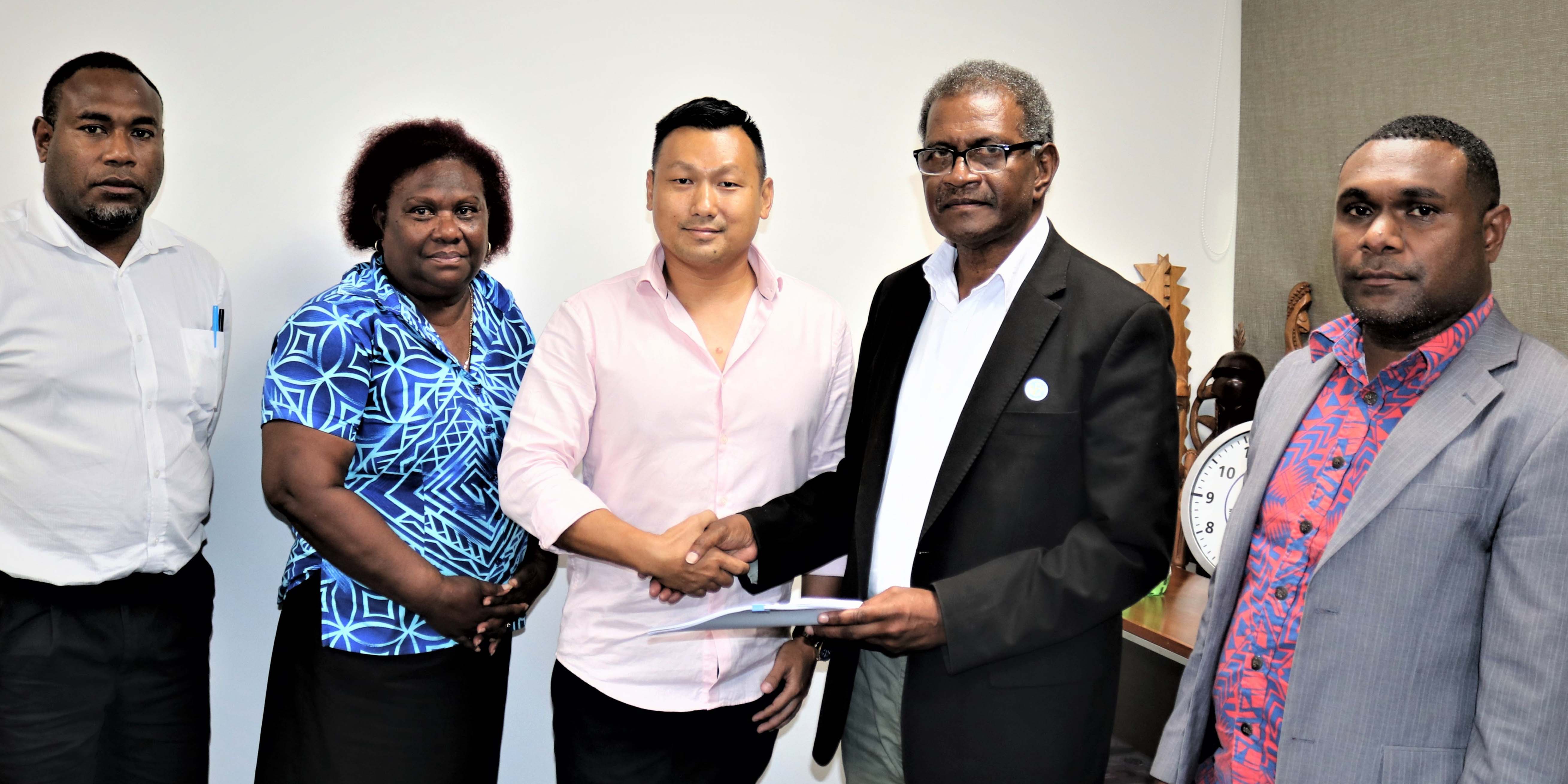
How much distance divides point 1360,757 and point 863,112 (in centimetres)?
233

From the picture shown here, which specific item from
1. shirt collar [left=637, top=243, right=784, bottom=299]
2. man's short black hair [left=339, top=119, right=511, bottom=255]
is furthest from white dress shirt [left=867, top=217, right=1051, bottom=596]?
man's short black hair [left=339, top=119, right=511, bottom=255]

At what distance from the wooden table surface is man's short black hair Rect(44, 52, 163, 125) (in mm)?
2661

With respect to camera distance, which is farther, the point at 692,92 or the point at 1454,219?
the point at 692,92

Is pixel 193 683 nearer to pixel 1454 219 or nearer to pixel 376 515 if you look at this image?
pixel 376 515

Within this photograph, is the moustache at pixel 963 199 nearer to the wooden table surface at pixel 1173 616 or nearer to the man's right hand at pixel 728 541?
the man's right hand at pixel 728 541

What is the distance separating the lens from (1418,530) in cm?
134

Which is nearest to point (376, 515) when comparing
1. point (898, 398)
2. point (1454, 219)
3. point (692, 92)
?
point (898, 398)

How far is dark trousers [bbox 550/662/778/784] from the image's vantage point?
192 cm

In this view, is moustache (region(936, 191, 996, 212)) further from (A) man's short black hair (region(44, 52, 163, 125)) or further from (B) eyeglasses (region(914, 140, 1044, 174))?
(A) man's short black hair (region(44, 52, 163, 125))

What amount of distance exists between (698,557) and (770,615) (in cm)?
37

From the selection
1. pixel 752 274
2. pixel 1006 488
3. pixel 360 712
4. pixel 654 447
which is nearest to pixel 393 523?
pixel 360 712

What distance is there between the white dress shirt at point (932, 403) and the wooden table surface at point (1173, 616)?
0.91 metres

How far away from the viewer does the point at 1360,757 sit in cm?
136

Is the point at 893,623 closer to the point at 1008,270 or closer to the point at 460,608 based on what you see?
the point at 1008,270
